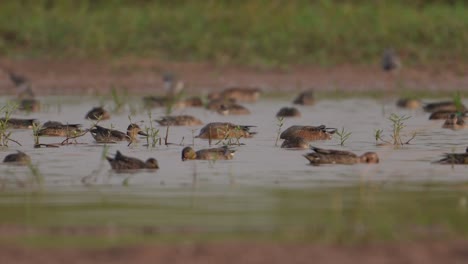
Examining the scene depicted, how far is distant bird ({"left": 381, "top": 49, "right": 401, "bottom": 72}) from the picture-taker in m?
21.8

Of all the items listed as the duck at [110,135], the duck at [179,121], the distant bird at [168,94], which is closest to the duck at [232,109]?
the distant bird at [168,94]

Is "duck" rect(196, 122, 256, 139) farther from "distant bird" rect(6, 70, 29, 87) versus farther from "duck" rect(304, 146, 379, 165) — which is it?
"distant bird" rect(6, 70, 29, 87)

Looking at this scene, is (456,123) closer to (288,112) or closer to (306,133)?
(306,133)

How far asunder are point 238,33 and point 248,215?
51.5 ft

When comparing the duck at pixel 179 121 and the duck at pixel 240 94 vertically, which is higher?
the duck at pixel 240 94

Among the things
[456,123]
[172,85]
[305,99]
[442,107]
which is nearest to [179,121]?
[456,123]

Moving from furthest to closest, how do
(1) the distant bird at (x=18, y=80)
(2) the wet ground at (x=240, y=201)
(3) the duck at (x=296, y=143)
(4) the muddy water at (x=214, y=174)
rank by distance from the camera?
(1) the distant bird at (x=18, y=80) → (3) the duck at (x=296, y=143) → (4) the muddy water at (x=214, y=174) → (2) the wet ground at (x=240, y=201)

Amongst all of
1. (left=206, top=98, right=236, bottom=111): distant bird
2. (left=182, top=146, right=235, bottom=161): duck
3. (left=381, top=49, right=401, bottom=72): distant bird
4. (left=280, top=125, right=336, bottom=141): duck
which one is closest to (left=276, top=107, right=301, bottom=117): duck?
(left=206, top=98, right=236, bottom=111): distant bird

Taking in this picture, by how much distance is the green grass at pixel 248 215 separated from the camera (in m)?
7.34

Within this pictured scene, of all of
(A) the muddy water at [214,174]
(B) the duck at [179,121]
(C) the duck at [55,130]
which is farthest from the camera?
(B) the duck at [179,121]

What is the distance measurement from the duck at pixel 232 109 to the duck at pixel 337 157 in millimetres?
6233

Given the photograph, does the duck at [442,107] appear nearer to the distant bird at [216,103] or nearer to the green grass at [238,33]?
the distant bird at [216,103]

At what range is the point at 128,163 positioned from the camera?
10.9 m

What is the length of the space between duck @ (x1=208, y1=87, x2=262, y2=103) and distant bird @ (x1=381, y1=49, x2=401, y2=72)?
106 inches
